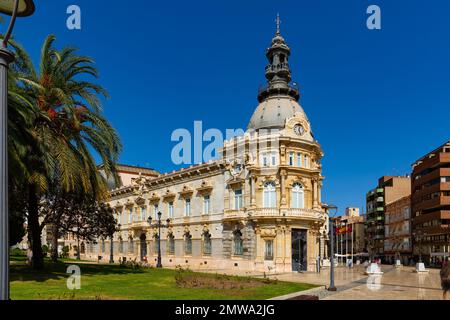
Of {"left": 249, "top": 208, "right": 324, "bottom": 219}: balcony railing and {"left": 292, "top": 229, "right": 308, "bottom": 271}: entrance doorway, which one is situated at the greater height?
{"left": 249, "top": 208, "right": 324, "bottom": 219}: balcony railing

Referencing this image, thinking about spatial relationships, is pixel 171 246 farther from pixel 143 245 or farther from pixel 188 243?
pixel 143 245

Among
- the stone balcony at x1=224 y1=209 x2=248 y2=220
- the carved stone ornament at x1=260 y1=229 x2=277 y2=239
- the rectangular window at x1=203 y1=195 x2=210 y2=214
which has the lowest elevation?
the carved stone ornament at x1=260 y1=229 x2=277 y2=239

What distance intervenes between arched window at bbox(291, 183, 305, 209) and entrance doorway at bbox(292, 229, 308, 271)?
243 cm

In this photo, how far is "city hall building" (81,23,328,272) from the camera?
1668 inches

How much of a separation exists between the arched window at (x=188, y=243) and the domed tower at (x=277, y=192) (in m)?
7.04

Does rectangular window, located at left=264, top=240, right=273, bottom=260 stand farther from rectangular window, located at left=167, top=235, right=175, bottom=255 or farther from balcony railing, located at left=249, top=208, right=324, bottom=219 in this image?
rectangular window, located at left=167, top=235, right=175, bottom=255

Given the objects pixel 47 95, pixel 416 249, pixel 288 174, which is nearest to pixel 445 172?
pixel 416 249

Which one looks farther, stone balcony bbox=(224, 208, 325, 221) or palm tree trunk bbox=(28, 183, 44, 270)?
stone balcony bbox=(224, 208, 325, 221)

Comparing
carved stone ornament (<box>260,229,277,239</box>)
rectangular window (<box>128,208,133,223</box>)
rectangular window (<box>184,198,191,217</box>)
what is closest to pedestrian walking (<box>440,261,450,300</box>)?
carved stone ornament (<box>260,229,277,239</box>)
